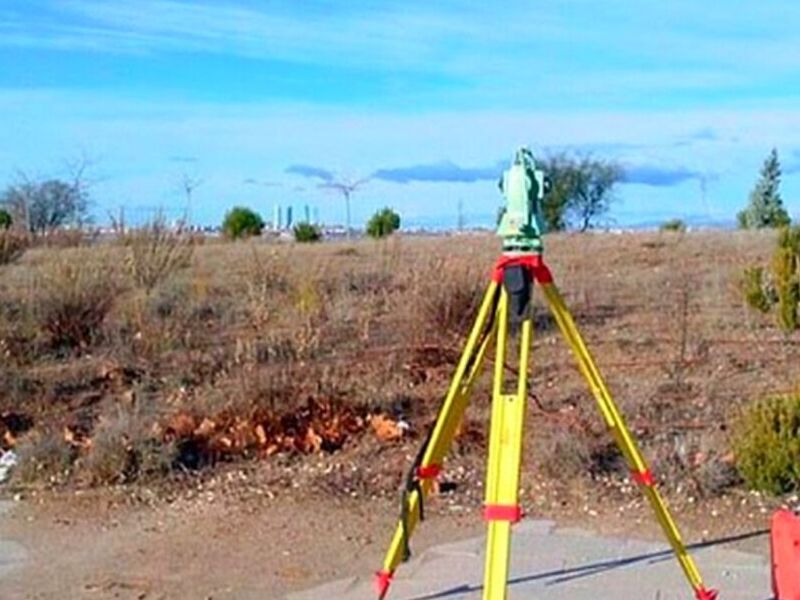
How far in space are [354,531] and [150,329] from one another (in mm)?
6337

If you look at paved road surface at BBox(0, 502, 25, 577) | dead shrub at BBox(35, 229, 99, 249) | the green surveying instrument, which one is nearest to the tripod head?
the green surveying instrument

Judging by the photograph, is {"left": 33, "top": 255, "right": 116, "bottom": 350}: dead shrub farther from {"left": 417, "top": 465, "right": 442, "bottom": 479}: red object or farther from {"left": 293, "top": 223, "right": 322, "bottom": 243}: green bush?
{"left": 293, "top": 223, "right": 322, "bottom": 243}: green bush

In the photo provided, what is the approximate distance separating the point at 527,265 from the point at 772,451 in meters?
3.66

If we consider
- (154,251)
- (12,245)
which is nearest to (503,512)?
(154,251)

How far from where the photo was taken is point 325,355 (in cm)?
1277

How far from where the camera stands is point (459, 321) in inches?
531

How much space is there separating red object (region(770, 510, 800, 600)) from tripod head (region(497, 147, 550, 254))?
4.87ft

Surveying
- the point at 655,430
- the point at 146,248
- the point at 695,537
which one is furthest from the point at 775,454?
the point at 146,248

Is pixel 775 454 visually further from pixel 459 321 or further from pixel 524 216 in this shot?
pixel 459 321

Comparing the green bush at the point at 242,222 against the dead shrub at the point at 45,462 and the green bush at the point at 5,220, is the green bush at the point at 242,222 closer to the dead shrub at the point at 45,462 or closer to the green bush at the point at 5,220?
the green bush at the point at 5,220

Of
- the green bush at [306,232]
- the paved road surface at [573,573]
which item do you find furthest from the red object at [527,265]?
the green bush at [306,232]

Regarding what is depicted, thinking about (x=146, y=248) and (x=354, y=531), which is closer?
(x=354, y=531)

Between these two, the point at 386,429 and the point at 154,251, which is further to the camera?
the point at 154,251

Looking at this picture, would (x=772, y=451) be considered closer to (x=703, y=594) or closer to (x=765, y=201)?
(x=703, y=594)
